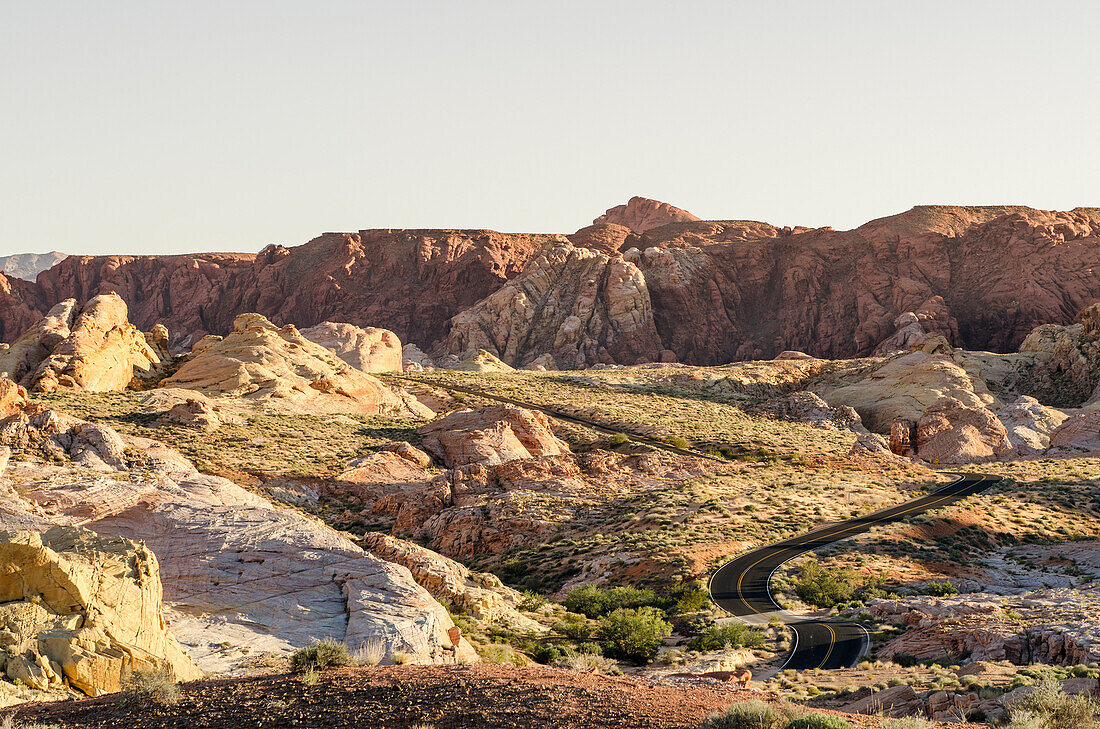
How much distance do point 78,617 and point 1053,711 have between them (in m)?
15.3

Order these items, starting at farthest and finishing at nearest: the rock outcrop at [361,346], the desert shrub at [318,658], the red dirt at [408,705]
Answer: the rock outcrop at [361,346] < the desert shrub at [318,658] < the red dirt at [408,705]

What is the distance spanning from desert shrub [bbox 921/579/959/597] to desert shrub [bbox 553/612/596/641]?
1320cm

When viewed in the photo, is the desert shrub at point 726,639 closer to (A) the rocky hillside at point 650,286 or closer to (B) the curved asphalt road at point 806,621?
(B) the curved asphalt road at point 806,621

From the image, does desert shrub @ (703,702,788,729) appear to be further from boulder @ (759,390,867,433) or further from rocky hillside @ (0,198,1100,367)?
rocky hillside @ (0,198,1100,367)

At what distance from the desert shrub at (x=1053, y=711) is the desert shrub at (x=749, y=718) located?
353 centimetres

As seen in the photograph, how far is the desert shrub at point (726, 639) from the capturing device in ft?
80.7

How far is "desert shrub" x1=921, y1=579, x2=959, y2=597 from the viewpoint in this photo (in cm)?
3121

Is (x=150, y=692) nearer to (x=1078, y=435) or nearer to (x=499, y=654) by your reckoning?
(x=499, y=654)

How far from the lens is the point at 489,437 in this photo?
171 ft

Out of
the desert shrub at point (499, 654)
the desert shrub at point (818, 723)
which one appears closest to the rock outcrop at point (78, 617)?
the desert shrub at point (499, 654)

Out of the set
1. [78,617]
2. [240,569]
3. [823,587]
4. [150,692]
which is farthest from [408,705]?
[823,587]

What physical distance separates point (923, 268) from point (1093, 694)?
434ft

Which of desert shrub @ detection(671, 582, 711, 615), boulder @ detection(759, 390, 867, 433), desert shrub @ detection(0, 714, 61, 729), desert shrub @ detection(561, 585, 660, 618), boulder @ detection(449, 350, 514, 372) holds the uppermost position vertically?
desert shrub @ detection(0, 714, 61, 729)

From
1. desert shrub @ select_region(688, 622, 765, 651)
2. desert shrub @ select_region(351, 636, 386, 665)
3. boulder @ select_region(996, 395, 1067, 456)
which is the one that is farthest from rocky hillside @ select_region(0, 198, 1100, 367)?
desert shrub @ select_region(351, 636, 386, 665)
